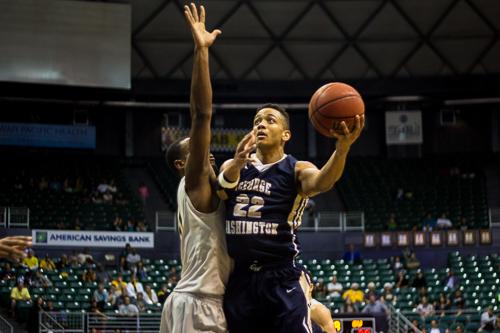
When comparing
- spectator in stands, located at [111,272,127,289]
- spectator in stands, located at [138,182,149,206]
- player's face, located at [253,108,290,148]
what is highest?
spectator in stands, located at [138,182,149,206]

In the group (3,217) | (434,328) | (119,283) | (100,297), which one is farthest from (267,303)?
(3,217)

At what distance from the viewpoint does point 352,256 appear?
30.0 metres

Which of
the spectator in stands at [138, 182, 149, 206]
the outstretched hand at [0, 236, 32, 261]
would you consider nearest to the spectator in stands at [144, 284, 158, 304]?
the spectator in stands at [138, 182, 149, 206]

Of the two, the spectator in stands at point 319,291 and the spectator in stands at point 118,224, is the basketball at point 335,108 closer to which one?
the spectator in stands at point 319,291

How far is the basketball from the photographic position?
6395 millimetres

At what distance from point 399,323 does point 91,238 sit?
34.7 feet

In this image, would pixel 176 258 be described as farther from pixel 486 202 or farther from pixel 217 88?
pixel 486 202

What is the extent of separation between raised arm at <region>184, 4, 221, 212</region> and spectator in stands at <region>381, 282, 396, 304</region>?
1882 cm

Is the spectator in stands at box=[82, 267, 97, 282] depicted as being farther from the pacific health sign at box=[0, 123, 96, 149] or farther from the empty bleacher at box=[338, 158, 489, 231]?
the empty bleacher at box=[338, 158, 489, 231]

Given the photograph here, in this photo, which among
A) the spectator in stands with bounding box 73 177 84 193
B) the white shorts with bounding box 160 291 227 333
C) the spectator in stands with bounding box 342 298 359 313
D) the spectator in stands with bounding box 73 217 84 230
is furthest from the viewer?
the spectator in stands with bounding box 73 177 84 193

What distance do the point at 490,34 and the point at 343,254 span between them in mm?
10365

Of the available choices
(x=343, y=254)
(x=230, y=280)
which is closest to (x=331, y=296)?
(x=343, y=254)

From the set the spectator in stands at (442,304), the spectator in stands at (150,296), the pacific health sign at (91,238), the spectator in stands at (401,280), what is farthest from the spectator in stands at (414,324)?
the pacific health sign at (91,238)

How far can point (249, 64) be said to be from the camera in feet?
116
